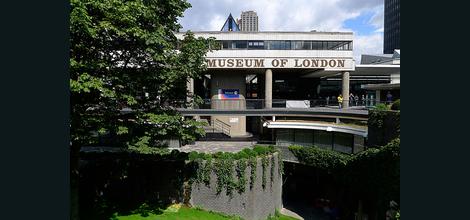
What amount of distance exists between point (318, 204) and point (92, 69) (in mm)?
24871

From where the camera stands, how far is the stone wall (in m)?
20.7

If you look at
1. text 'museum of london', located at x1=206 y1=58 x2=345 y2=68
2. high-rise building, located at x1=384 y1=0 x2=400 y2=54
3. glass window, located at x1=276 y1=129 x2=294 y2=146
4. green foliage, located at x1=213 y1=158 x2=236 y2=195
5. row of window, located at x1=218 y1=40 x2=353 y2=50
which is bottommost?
green foliage, located at x1=213 y1=158 x2=236 y2=195

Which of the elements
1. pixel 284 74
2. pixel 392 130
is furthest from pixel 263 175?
pixel 284 74

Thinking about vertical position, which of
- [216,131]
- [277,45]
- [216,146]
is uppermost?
[277,45]

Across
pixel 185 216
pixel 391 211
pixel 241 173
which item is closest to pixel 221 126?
pixel 241 173

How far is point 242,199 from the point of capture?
21.5m

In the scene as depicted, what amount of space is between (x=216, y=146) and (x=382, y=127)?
50.0 ft

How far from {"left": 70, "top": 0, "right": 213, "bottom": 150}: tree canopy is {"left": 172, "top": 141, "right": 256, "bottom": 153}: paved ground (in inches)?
482

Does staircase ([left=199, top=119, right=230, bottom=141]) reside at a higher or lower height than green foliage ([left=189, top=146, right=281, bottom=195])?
higher

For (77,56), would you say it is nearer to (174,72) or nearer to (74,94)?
(74,94)

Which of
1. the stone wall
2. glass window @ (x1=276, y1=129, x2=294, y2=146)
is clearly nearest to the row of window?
glass window @ (x1=276, y1=129, x2=294, y2=146)

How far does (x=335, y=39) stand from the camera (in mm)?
34344

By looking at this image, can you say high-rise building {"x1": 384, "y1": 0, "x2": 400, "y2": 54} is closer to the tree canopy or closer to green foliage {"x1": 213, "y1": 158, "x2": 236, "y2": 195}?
green foliage {"x1": 213, "y1": 158, "x2": 236, "y2": 195}

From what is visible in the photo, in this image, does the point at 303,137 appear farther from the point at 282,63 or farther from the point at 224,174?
the point at 224,174
